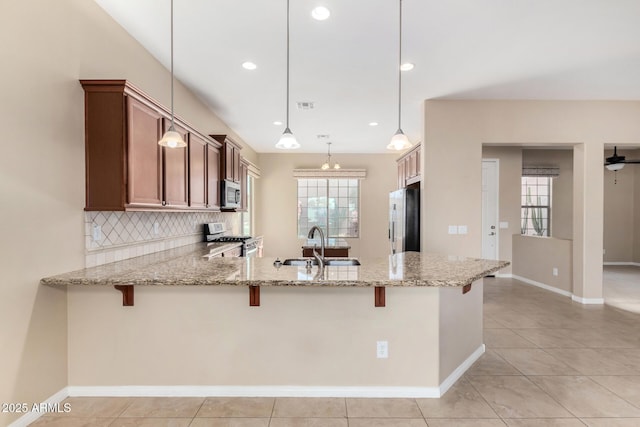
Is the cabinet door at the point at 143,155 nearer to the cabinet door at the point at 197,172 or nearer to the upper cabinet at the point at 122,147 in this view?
the upper cabinet at the point at 122,147

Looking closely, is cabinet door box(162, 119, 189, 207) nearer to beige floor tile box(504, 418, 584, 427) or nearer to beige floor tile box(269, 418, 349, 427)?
beige floor tile box(269, 418, 349, 427)

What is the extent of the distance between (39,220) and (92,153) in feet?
1.88

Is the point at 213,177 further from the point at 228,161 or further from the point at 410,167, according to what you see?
the point at 410,167

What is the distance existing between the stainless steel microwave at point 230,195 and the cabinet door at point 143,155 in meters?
1.71

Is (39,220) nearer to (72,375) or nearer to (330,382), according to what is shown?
(72,375)

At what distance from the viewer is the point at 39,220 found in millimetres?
2014

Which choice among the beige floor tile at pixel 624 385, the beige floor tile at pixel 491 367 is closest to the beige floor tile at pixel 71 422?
the beige floor tile at pixel 491 367

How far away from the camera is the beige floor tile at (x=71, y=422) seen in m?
1.99

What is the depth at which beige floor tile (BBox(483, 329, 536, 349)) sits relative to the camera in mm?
3170

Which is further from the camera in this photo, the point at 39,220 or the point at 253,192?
the point at 253,192

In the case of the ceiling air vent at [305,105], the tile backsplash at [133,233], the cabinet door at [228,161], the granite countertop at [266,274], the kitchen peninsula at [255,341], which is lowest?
the kitchen peninsula at [255,341]

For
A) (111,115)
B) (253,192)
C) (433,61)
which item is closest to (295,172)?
(253,192)

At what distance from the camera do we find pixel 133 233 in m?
2.96

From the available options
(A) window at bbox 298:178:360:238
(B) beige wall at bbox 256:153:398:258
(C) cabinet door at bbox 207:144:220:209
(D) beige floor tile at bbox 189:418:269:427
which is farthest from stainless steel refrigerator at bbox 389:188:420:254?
(A) window at bbox 298:178:360:238
